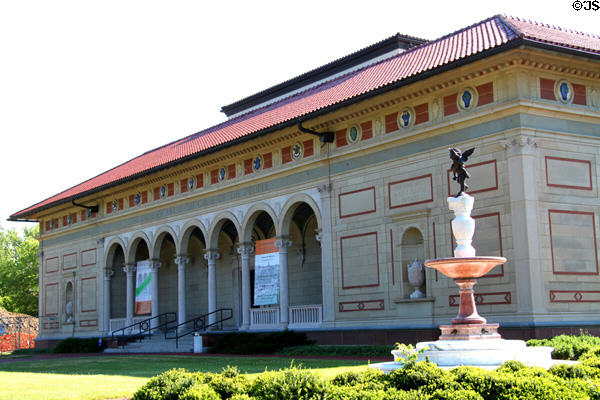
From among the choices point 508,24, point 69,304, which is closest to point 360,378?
point 508,24

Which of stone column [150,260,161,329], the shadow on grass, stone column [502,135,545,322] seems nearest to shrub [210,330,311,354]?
the shadow on grass

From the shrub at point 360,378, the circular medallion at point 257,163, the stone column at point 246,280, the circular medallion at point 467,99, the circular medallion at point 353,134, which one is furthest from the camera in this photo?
the stone column at point 246,280

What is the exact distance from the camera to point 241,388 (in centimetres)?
1215

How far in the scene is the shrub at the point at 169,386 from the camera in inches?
482

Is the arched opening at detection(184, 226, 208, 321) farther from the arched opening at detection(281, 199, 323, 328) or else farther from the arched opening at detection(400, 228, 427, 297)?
the arched opening at detection(400, 228, 427, 297)

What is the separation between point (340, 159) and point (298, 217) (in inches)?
274

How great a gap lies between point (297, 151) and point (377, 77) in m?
4.39

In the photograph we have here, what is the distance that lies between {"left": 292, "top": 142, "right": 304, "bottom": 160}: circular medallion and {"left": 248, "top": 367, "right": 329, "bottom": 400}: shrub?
2014cm

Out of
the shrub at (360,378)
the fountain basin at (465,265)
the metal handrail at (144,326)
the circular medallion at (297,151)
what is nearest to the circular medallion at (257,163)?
the circular medallion at (297,151)

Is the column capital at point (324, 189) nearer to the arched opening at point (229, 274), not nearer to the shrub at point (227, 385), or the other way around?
the arched opening at point (229, 274)

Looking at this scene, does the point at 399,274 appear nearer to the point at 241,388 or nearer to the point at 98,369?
the point at 98,369

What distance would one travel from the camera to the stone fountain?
47.2ft

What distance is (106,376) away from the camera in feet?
68.9

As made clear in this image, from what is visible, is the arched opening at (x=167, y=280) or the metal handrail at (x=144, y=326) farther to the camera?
the arched opening at (x=167, y=280)
